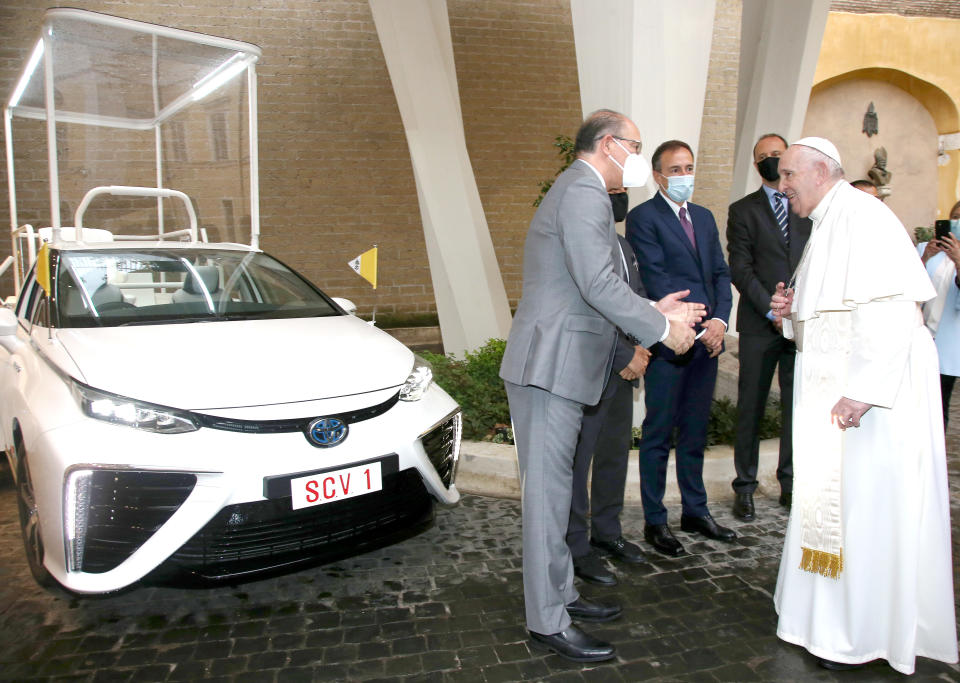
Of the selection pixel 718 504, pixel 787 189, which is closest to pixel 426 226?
pixel 718 504

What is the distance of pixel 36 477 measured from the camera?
269 cm

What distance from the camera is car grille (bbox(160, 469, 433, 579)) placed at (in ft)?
8.55

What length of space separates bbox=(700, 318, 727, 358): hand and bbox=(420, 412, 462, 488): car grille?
1.32 m

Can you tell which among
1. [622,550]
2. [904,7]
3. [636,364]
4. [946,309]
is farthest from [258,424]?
[904,7]

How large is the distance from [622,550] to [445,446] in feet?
3.43

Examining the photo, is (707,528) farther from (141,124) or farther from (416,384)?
(141,124)

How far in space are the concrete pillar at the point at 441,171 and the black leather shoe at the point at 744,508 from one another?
299 cm

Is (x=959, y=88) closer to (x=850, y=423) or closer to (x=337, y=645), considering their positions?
(x=850, y=423)

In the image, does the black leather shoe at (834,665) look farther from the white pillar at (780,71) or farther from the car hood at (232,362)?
the white pillar at (780,71)

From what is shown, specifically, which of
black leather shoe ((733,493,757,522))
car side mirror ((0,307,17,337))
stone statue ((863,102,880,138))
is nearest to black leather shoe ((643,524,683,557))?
black leather shoe ((733,493,757,522))

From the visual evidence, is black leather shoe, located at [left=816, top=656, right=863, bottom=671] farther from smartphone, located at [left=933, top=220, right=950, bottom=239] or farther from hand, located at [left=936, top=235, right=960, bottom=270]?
smartphone, located at [left=933, top=220, right=950, bottom=239]

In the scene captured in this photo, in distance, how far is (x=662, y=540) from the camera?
3568mm

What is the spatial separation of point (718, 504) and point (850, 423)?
1887 millimetres

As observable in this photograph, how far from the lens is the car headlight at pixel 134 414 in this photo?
2.62 metres
